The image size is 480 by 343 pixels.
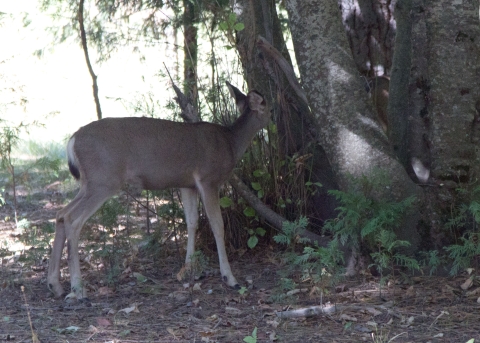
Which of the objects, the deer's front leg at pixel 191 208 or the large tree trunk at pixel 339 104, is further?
the deer's front leg at pixel 191 208

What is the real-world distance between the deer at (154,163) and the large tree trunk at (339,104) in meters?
1.09

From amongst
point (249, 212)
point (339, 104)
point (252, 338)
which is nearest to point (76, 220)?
point (249, 212)

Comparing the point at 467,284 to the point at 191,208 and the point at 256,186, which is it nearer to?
the point at 256,186

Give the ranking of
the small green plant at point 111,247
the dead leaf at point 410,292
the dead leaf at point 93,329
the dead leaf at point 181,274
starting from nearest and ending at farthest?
the dead leaf at point 93,329
the dead leaf at point 410,292
the small green plant at point 111,247
the dead leaf at point 181,274

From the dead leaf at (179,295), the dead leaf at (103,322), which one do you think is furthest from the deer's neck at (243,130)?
the dead leaf at (103,322)

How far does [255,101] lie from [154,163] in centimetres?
130

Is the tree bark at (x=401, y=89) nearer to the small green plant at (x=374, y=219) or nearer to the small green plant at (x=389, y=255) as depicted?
the small green plant at (x=374, y=219)

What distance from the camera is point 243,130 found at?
771cm

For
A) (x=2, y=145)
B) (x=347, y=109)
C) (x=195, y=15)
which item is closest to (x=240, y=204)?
(x=347, y=109)

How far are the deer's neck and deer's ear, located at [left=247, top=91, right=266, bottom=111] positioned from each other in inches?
3.7

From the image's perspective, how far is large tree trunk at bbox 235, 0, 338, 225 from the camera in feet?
26.1

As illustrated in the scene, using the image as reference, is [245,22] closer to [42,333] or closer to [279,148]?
[279,148]

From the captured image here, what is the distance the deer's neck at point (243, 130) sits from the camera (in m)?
7.66

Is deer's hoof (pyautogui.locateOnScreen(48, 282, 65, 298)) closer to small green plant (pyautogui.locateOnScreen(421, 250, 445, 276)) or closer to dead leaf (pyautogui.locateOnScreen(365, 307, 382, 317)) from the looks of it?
dead leaf (pyautogui.locateOnScreen(365, 307, 382, 317))
